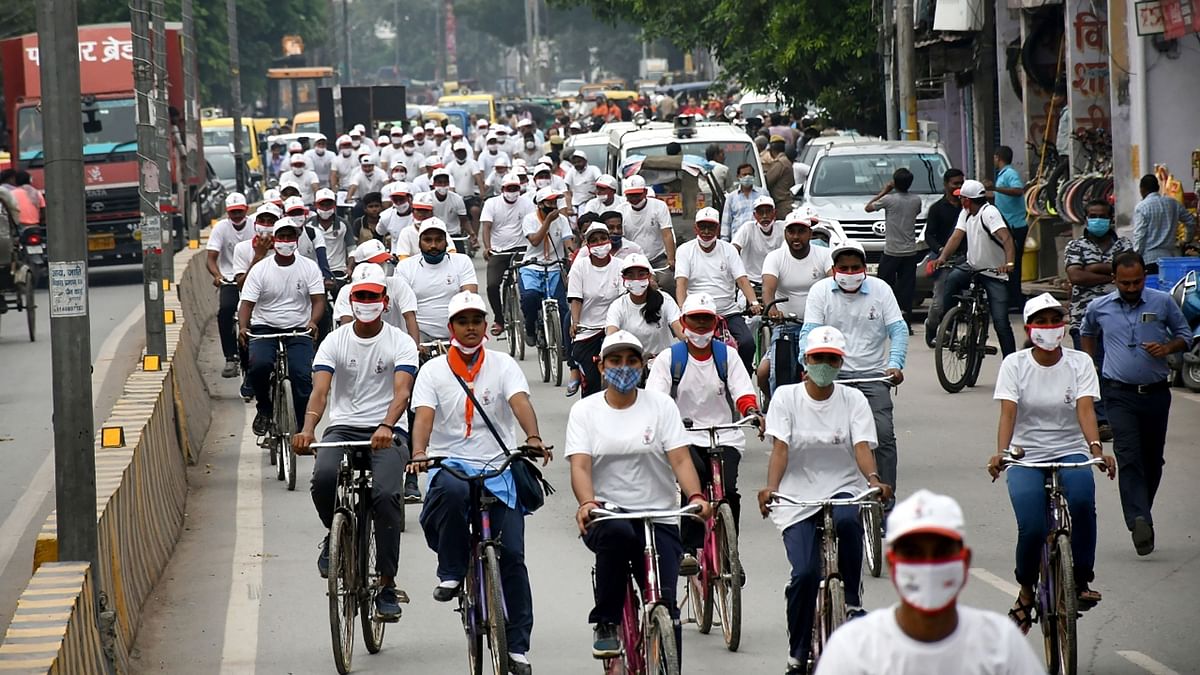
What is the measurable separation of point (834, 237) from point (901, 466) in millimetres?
6825

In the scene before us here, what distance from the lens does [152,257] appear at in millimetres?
17922

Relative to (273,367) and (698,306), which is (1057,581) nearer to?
(698,306)

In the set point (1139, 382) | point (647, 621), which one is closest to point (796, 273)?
point (1139, 382)

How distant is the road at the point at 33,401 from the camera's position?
13.3 metres

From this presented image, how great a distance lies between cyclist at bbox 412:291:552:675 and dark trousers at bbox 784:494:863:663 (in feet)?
3.84

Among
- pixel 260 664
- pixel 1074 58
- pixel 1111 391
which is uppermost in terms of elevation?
pixel 1074 58

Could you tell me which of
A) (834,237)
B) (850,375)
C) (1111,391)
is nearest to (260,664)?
(850,375)

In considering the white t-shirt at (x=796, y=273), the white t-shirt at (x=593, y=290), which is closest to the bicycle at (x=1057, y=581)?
the white t-shirt at (x=796, y=273)

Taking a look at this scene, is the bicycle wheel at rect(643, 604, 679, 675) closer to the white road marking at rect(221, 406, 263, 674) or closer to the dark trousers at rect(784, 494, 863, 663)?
the dark trousers at rect(784, 494, 863, 663)

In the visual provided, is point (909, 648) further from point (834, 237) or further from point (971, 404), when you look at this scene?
point (834, 237)

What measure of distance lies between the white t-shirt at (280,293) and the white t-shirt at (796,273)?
11.3 ft

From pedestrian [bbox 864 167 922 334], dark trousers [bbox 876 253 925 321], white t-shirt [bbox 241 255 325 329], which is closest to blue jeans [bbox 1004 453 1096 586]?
white t-shirt [bbox 241 255 325 329]

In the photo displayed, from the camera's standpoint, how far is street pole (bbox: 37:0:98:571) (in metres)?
9.19

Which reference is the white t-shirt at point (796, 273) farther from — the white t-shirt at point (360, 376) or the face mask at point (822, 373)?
the face mask at point (822, 373)
